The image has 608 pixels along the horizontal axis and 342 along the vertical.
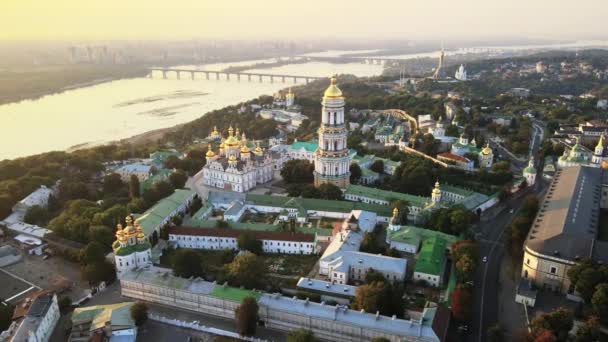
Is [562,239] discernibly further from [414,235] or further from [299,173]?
[299,173]

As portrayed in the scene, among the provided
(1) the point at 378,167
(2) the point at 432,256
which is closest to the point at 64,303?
(2) the point at 432,256

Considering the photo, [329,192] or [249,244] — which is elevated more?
[329,192]

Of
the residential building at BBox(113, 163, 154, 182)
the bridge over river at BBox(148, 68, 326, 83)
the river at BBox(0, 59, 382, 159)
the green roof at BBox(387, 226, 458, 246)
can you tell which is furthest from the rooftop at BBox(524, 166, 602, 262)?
the bridge over river at BBox(148, 68, 326, 83)

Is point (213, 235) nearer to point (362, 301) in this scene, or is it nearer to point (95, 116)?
point (362, 301)

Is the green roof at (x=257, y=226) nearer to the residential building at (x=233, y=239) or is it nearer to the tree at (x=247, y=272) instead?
the residential building at (x=233, y=239)

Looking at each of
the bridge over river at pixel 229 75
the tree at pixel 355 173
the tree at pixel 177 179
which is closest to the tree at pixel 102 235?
the tree at pixel 177 179

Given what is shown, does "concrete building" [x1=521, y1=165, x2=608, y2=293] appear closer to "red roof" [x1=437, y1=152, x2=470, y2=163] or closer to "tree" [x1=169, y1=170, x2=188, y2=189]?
"red roof" [x1=437, y1=152, x2=470, y2=163]
